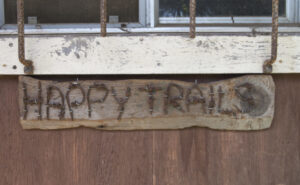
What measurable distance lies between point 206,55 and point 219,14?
0.71ft

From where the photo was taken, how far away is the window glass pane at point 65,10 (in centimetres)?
105

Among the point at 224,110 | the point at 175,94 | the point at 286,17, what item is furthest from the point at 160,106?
the point at 286,17

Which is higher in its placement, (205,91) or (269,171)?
(205,91)

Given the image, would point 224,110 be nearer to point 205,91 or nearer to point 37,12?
point 205,91

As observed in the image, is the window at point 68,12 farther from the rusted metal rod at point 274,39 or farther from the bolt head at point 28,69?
the rusted metal rod at point 274,39

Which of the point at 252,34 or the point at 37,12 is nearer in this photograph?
the point at 252,34

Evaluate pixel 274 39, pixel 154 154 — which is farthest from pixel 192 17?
pixel 154 154

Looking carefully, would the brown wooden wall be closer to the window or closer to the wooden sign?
the wooden sign

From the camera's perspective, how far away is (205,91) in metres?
0.92

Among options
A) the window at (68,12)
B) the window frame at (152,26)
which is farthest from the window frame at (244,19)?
the window at (68,12)

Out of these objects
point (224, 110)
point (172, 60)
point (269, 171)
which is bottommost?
point (269, 171)

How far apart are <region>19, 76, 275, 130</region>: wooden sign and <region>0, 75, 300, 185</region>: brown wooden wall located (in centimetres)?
5

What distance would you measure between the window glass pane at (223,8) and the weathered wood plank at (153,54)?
0.57ft

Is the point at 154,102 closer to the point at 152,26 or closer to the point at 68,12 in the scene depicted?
the point at 152,26
